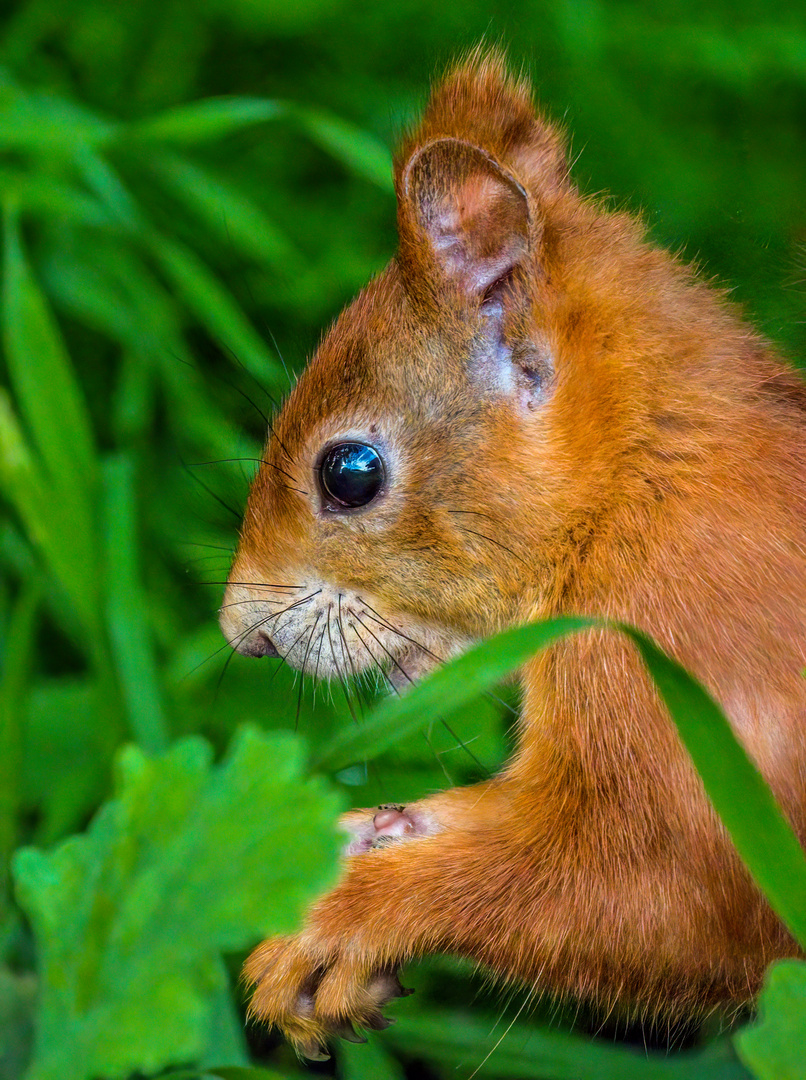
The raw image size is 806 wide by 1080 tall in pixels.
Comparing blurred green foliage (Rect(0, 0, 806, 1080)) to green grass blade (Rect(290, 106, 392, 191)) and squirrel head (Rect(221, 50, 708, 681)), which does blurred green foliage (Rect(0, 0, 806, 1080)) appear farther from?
squirrel head (Rect(221, 50, 708, 681))

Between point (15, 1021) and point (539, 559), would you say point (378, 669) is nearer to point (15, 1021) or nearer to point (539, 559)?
point (539, 559)

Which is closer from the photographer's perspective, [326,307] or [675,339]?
[675,339]

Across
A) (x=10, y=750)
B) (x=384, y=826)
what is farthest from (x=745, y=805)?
(x=10, y=750)

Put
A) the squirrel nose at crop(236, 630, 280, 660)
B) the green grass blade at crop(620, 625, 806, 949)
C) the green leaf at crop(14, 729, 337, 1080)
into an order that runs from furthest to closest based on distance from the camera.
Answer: the squirrel nose at crop(236, 630, 280, 660), the green grass blade at crop(620, 625, 806, 949), the green leaf at crop(14, 729, 337, 1080)

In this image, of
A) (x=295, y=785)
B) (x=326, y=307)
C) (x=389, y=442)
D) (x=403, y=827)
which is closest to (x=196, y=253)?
(x=326, y=307)

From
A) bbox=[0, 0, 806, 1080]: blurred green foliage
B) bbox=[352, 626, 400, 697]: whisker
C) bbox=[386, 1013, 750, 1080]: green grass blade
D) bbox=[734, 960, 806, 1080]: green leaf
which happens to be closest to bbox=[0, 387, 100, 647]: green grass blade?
bbox=[0, 0, 806, 1080]: blurred green foliage

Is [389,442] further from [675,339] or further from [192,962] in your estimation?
[192,962]
